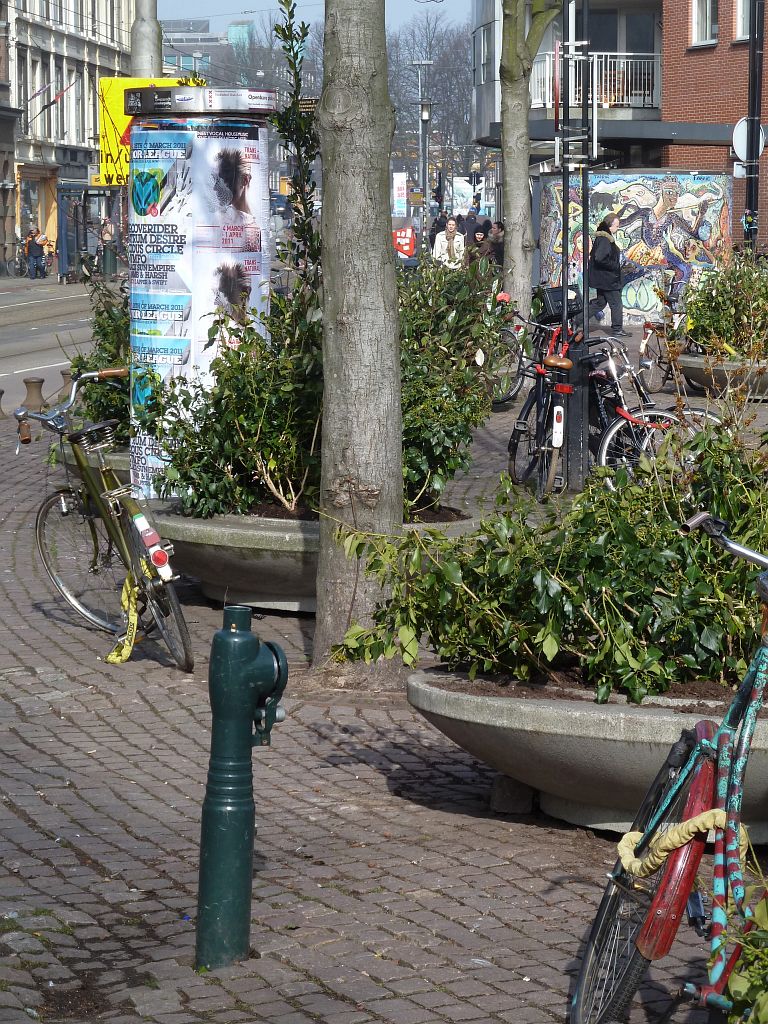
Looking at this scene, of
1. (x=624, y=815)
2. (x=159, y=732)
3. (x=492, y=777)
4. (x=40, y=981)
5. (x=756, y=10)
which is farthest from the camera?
(x=756, y=10)

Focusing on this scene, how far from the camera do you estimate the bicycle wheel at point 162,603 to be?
7117 mm

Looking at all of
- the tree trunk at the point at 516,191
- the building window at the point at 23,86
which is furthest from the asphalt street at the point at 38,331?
the building window at the point at 23,86

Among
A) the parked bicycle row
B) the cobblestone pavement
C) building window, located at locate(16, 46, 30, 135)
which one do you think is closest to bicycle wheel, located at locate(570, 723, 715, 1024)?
the cobblestone pavement

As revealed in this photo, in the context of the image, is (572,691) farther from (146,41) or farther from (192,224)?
(146,41)

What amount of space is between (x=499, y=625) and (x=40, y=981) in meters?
1.72

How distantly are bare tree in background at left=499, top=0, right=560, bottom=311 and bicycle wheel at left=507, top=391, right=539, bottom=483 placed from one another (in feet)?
20.7

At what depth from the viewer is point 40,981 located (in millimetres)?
4027

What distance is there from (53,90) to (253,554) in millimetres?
65682

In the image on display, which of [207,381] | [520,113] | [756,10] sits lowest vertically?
[207,381]

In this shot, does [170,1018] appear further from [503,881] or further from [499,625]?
[499,625]

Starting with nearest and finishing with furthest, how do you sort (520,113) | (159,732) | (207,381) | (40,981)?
(40,981) → (159,732) → (207,381) → (520,113)

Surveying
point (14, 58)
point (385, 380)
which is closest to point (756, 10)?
point (385, 380)

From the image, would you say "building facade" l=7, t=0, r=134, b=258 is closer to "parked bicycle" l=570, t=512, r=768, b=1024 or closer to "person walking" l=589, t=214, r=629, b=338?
"person walking" l=589, t=214, r=629, b=338

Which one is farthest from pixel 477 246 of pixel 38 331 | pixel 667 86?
pixel 667 86
